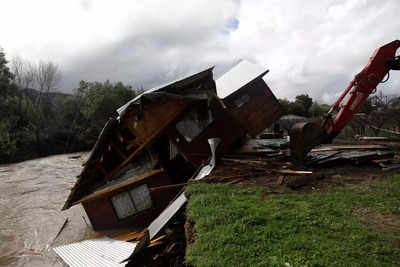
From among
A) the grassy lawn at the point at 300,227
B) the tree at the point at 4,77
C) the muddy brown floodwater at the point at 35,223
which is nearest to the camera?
the grassy lawn at the point at 300,227

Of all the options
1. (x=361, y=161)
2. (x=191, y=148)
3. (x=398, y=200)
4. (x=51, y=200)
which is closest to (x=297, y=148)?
(x=361, y=161)

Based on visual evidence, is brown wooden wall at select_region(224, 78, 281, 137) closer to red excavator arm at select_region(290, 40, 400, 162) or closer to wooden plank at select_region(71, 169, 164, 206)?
red excavator arm at select_region(290, 40, 400, 162)

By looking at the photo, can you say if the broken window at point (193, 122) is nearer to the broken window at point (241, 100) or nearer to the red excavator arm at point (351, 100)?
the broken window at point (241, 100)

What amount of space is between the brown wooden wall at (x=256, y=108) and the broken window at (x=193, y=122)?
4.72ft

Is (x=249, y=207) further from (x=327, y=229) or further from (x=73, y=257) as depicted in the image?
(x=73, y=257)

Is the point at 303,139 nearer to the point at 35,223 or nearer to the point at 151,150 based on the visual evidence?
the point at 151,150

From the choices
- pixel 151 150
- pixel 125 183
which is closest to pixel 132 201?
pixel 125 183

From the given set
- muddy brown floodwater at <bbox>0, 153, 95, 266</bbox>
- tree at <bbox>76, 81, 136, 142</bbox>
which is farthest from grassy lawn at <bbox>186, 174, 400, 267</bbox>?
tree at <bbox>76, 81, 136, 142</bbox>

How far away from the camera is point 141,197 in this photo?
8.40 m

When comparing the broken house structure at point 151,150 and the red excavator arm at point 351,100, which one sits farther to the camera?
the broken house structure at point 151,150

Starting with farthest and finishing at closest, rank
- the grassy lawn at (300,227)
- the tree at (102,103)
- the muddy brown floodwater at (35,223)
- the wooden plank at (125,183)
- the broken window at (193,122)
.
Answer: the tree at (102,103) → the broken window at (193,122) → the wooden plank at (125,183) → the muddy brown floodwater at (35,223) → the grassy lawn at (300,227)

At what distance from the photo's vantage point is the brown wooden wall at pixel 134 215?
27.3ft

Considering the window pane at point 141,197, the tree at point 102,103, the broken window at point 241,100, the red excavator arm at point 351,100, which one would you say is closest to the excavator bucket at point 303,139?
the red excavator arm at point 351,100

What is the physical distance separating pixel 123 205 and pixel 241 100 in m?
6.38
